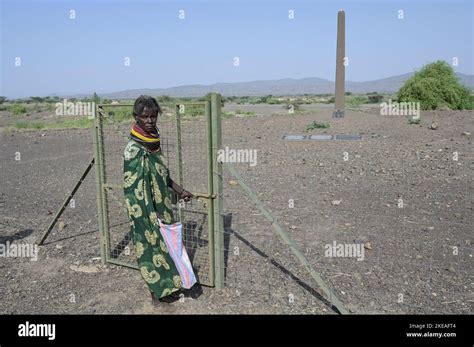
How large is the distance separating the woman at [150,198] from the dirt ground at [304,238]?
0.34 m

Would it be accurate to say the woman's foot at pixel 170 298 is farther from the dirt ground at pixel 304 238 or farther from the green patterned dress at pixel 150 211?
the green patterned dress at pixel 150 211

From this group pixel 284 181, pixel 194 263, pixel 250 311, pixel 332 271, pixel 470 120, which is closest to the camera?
pixel 250 311

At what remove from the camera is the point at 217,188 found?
397 cm

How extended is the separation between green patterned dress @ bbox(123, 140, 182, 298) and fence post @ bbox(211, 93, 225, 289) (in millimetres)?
433

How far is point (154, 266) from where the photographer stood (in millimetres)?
3752

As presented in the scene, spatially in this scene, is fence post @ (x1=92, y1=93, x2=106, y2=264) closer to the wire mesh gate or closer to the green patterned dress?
the wire mesh gate

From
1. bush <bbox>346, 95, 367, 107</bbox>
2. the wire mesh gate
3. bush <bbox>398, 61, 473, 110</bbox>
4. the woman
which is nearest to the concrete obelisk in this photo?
bush <bbox>398, 61, 473, 110</bbox>

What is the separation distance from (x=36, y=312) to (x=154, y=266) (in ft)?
4.04

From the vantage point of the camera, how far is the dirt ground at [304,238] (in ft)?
13.3

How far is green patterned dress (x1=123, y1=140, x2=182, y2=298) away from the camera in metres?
3.58

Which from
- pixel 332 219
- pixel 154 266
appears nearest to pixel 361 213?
pixel 332 219

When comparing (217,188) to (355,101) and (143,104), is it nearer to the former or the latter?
(143,104)

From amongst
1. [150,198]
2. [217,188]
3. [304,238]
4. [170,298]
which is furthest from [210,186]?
[304,238]
